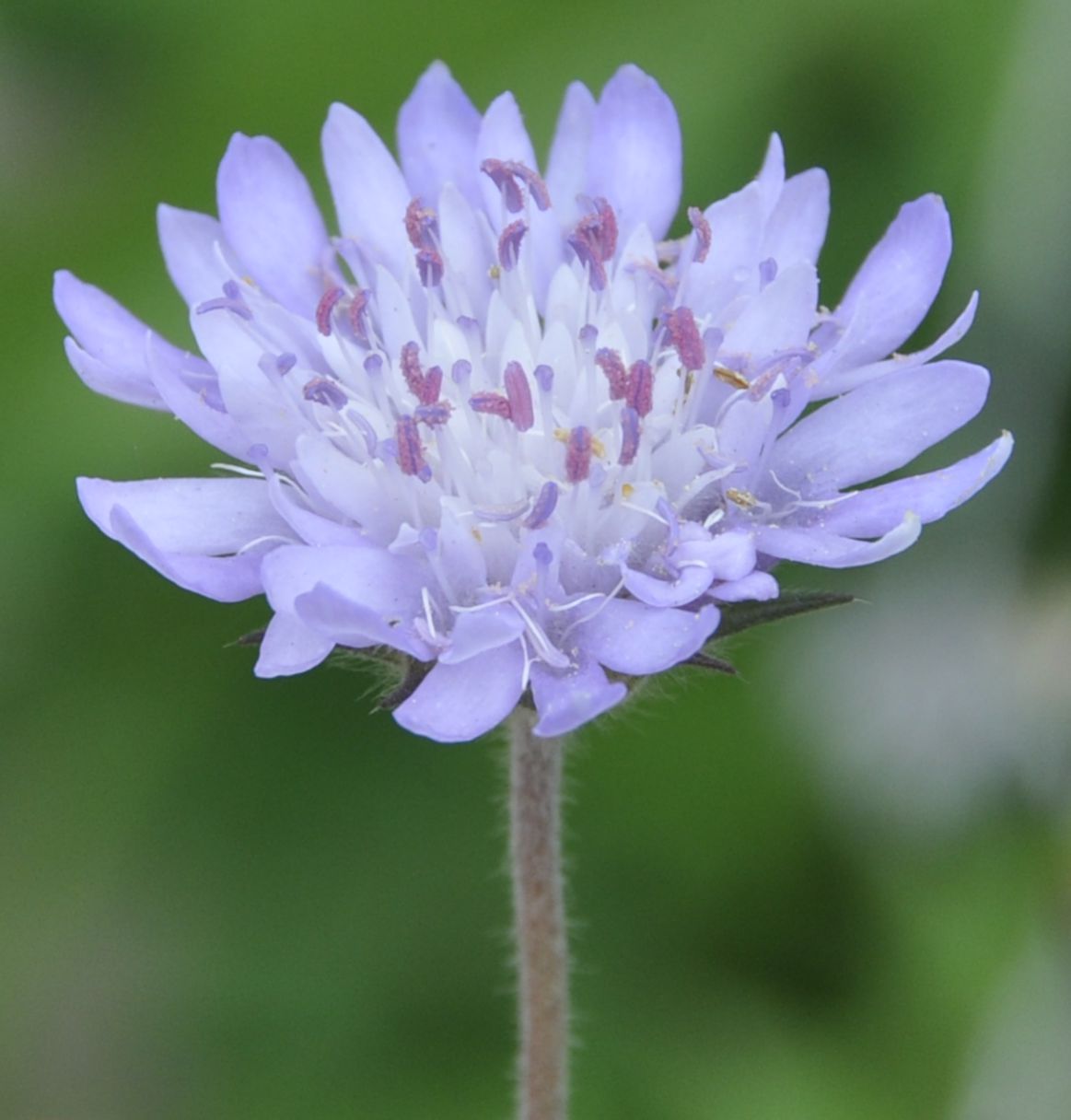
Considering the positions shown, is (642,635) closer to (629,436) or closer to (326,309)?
(629,436)

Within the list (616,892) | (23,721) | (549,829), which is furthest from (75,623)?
(549,829)

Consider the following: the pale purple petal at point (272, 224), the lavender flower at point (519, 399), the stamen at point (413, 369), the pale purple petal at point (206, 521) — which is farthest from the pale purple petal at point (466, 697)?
the pale purple petal at point (272, 224)

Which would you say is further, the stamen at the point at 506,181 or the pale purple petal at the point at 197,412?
the stamen at the point at 506,181

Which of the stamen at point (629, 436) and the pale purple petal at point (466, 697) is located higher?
the stamen at point (629, 436)

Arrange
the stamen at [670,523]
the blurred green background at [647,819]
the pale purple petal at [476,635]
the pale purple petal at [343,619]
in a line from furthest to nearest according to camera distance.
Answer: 1. the blurred green background at [647,819]
2. the stamen at [670,523]
3. the pale purple petal at [476,635]
4. the pale purple petal at [343,619]

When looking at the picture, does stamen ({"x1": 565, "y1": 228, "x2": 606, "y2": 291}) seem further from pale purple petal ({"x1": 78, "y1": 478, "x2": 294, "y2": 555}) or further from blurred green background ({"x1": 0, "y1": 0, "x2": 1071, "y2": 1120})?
blurred green background ({"x1": 0, "y1": 0, "x2": 1071, "y2": 1120})

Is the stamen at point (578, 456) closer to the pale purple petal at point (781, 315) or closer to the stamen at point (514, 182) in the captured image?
the pale purple petal at point (781, 315)

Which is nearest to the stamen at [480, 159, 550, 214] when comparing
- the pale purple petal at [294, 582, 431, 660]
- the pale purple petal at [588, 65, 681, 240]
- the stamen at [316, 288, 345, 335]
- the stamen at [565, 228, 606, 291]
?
the stamen at [565, 228, 606, 291]

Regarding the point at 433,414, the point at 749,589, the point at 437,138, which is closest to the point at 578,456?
the point at 433,414

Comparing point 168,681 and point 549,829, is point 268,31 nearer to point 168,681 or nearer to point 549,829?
point 168,681
